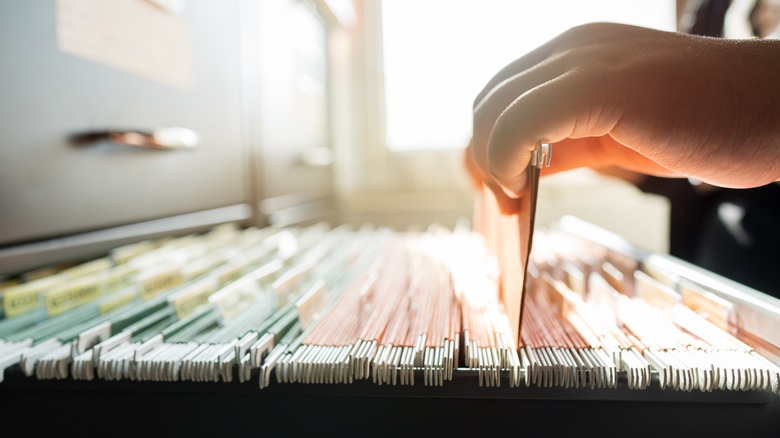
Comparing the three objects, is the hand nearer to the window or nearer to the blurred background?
the blurred background

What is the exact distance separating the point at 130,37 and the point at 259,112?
367 millimetres

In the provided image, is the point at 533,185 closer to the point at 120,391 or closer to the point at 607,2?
the point at 120,391

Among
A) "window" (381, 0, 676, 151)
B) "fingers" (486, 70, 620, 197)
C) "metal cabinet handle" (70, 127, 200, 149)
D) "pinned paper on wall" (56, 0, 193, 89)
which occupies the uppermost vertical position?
"window" (381, 0, 676, 151)

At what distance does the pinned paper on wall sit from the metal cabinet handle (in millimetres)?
68

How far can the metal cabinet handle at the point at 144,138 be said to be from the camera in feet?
1.72

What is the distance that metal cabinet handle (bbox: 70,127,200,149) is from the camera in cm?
52

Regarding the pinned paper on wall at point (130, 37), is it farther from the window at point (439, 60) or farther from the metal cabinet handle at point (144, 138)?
the window at point (439, 60)

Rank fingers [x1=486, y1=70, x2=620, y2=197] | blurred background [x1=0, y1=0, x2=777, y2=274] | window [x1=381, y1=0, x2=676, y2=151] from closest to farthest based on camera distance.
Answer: fingers [x1=486, y1=70, x2=620, y2=197]
blurred background [x1=0, y1=0, x2=777, y2=274]
window [x1=381, y1=0, x2=676, y2=151]

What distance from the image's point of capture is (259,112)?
96cm

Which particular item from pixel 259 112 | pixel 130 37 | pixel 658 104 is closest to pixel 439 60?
pixel 259 112

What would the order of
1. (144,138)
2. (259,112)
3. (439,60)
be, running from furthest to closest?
(439,60), (259,112), (144,138)

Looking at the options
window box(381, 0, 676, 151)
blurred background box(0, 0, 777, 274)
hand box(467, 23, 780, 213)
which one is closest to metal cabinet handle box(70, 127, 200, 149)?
blurred background box(0, 0, 777, 274)

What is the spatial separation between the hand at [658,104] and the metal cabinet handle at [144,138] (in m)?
0.39

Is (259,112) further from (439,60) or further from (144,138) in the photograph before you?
(439,60)
